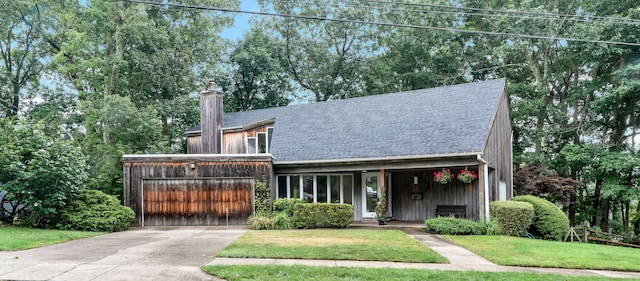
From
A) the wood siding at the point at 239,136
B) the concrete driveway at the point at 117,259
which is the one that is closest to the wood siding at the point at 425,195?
the wood siding at the point at 239,136

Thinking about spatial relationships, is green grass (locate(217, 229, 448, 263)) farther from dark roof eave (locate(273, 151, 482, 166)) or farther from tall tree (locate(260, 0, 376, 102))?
tall tree (locate(260, 0, 376, 102))

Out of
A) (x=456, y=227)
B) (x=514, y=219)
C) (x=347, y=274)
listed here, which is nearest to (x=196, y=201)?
(x=456, y=227)

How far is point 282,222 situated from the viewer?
1313 cm

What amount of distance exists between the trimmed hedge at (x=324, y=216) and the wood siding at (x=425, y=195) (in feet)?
11.4

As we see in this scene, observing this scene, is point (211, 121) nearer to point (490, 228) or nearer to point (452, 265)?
point (490, 228)

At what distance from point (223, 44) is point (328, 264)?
2523 centimetres

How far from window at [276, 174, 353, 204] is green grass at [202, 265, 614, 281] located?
9289 millimetres

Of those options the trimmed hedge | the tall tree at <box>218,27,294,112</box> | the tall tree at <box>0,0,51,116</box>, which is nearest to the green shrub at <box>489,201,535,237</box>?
the trimmed hedge

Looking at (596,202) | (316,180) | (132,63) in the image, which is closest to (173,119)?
(132,63)

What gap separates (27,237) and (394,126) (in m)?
12.3

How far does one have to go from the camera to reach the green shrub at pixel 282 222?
42.7 ft

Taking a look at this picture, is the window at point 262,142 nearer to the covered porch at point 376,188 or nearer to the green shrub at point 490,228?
the covered porch at point 376,188

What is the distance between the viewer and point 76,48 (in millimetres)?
20828

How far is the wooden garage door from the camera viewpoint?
46.5ft
